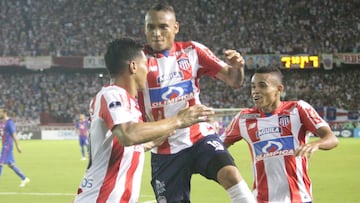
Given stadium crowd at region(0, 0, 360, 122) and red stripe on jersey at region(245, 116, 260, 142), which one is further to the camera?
stadium crowd at region(0, 0, 360, 122)

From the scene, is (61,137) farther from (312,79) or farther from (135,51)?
(135,51)

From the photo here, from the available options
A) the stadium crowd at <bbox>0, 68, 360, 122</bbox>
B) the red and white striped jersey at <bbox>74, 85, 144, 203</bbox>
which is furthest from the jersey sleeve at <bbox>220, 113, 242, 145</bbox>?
the stadium crowd at <bbox>0, 68, 360, 122</bbox>

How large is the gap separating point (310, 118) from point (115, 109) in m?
2.31

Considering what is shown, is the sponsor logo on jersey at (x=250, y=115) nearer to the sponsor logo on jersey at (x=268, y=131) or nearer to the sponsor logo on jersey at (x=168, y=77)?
the sponsor logo on jersey at (x=268, y=131)

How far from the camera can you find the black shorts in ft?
19.9

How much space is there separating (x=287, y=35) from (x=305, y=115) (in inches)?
1593

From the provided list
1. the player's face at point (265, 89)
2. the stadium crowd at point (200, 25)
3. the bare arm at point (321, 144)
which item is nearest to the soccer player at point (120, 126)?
the bare arm at point (321, 144)

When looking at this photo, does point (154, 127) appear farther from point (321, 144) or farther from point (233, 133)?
point (233, 133)

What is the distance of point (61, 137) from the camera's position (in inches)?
1545

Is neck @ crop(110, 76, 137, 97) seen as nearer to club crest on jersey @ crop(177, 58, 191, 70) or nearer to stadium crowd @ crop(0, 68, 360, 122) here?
club crest on jersey @ crop(177, 58, 191, 70)

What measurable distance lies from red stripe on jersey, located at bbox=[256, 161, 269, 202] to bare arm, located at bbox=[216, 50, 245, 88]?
0.84 metres

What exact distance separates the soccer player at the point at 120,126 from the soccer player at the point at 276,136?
5.80ft

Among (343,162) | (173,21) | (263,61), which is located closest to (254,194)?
(173,21)

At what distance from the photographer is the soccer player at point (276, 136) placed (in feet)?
19.2
